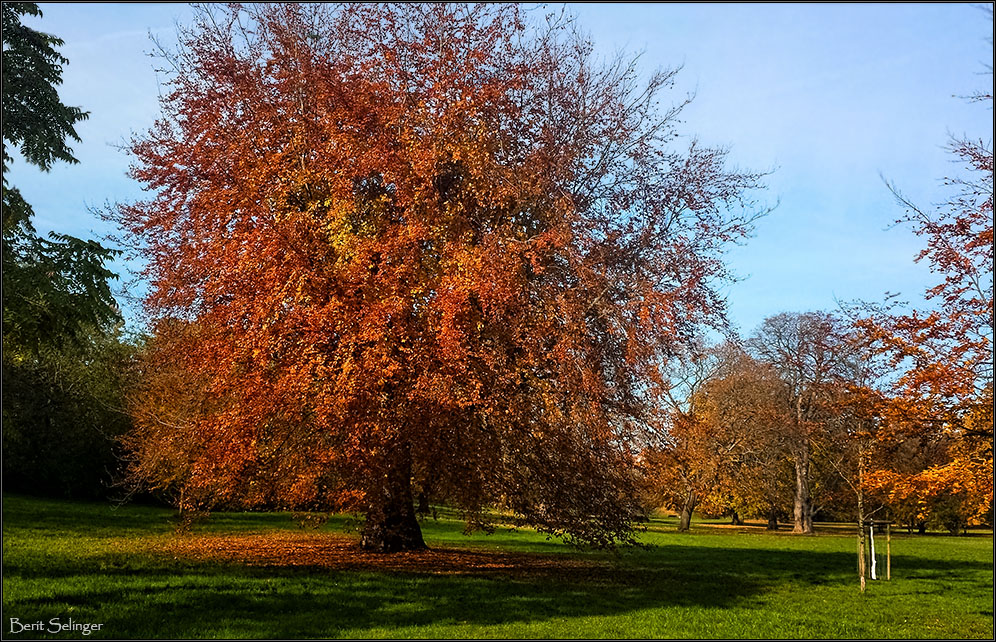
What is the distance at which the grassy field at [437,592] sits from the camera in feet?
33.6

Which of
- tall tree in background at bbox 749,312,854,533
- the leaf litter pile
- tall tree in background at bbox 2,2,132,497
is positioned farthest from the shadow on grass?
tall tree in background at bbox 749,312,854,533

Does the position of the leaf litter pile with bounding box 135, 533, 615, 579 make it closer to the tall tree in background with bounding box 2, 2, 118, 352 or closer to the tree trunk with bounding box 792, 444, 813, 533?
the tall tree in background with bounding box 2, 2, 118, 352

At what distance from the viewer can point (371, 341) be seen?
14180mm

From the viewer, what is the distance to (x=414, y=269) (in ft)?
48.4

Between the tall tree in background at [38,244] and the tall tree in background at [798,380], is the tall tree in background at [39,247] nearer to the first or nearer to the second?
the tall tree in background at [38,244]

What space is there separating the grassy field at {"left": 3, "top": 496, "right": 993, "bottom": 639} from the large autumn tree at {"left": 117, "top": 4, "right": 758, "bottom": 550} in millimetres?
1576

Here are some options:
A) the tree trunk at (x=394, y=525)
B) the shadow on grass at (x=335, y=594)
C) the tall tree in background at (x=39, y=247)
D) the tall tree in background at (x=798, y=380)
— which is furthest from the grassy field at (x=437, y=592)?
the tall tree in background at (x=798, y=380)

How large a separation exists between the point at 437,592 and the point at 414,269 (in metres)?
5.78

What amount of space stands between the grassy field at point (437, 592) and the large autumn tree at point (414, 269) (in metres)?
Answer: 1.58

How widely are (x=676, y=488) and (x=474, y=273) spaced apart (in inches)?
1299

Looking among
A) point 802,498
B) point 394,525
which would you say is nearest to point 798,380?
point 802,498

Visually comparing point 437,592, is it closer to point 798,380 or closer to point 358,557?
point 358,557

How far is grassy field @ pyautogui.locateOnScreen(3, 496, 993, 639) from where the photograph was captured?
10.2 metres

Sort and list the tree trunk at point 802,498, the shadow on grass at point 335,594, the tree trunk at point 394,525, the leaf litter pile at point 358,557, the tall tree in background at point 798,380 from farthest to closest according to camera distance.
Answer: the tree trunk at point 802,498 → the tall tree in background at point 798,380 → the tree trunk at point 394,525 → the leaf litter pile at point 358,557 → the shadow on grass at point 335,594
